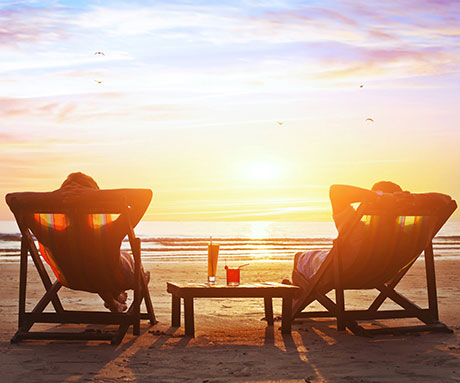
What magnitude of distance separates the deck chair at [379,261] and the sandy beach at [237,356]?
0.68ft

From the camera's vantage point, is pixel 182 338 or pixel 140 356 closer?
pixel 140 356

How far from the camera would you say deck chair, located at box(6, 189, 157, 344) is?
18.2ft

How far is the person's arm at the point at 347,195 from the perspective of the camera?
5.81m

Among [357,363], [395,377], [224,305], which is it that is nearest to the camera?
[395,377]

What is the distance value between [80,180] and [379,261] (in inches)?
111

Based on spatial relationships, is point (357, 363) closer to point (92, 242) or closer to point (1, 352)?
point (92, 242)

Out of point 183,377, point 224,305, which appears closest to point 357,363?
point 183,377

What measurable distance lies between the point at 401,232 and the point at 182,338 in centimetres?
221

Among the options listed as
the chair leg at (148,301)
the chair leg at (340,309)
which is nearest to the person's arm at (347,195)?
the chair leg at (340,309)

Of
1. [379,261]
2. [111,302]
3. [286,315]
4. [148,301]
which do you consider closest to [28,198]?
[111,302]

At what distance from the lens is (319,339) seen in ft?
19.2

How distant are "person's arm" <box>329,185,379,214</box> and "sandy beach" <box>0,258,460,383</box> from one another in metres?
1.21

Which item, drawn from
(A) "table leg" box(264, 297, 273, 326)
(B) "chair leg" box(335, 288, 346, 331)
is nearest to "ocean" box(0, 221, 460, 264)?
(A) "table leg" box(264, 297, 273, 326)

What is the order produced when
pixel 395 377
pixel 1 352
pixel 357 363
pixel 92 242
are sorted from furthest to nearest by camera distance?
pixel 92 242 → pixel 1 352 → pixel 357 363 → pixel 395 377
